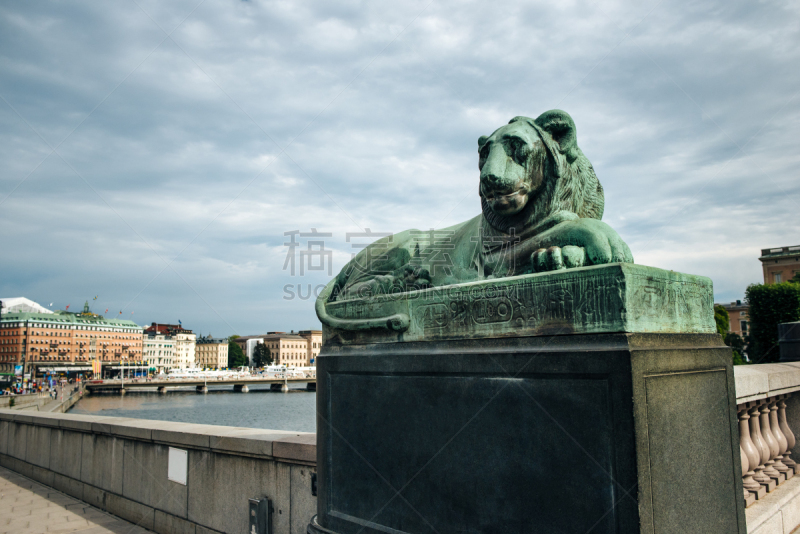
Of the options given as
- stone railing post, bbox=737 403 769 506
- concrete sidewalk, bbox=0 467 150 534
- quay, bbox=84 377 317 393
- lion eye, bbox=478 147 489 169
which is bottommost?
quay, bbox=84 377 317 393

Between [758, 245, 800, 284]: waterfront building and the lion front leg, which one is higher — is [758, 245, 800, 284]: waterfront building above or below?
above

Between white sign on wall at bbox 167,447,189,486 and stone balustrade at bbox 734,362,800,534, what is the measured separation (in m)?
5.20

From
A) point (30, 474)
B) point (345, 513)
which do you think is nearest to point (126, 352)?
point (30, 474)

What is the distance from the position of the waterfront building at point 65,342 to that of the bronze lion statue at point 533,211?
12233 centimetres

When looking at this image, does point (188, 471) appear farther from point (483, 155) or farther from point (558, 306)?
point (558, 306)

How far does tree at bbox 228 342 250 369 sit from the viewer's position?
530 feet

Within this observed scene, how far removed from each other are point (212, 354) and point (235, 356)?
689 centimetres

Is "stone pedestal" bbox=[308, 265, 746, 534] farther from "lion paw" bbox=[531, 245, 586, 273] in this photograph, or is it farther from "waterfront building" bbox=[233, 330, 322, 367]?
"waterfront building" bbox=[233, 330, 322, 367]

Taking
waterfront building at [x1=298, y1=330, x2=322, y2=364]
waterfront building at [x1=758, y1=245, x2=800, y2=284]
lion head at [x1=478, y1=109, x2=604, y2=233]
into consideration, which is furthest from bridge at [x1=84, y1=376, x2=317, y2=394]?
lion head at [x1=478, y1=109, x2=604, y2=233]

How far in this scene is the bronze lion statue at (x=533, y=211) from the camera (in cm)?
266

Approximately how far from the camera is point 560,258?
102 inches

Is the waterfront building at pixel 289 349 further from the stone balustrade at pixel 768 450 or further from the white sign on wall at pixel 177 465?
the stone balustrade at pixel 768 450

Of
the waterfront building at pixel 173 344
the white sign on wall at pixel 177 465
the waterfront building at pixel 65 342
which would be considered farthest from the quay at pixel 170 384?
the white sign on wall at pixel 177 465

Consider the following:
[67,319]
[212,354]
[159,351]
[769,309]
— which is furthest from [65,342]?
[769,309]
